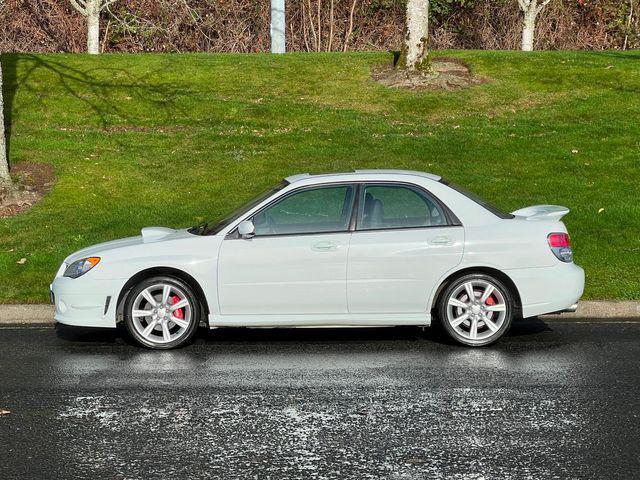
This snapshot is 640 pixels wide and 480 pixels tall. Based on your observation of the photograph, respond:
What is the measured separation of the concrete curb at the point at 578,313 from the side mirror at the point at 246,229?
103 inches

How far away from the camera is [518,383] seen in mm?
7645

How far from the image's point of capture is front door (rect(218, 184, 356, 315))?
8797 mm

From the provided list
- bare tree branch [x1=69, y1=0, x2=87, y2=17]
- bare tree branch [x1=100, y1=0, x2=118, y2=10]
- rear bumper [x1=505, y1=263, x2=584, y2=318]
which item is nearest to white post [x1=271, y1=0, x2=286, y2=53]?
bare tree branch [x1=100, y1=0, x2=118, y2=10]

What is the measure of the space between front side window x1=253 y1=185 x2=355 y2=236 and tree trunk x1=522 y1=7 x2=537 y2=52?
23.3m

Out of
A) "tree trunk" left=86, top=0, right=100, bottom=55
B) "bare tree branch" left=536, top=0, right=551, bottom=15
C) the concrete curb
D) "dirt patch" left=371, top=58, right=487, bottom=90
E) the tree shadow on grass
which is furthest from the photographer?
"bare tree branch" left=536, top=0, right=551, bottom=15

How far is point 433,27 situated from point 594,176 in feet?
64.8

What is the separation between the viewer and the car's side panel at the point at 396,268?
8820mm

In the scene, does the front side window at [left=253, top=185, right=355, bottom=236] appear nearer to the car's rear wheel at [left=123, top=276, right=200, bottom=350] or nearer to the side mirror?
the side mirror

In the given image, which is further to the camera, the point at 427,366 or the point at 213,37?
the point at 213,37

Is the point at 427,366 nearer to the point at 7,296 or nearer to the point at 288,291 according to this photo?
the point at 288,291

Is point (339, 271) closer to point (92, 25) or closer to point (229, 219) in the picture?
point (229, 219)

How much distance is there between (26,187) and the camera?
15133mm

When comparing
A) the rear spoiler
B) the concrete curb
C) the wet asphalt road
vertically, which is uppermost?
the rear spoiler

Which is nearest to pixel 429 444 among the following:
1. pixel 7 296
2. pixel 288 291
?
pixel 288 291
